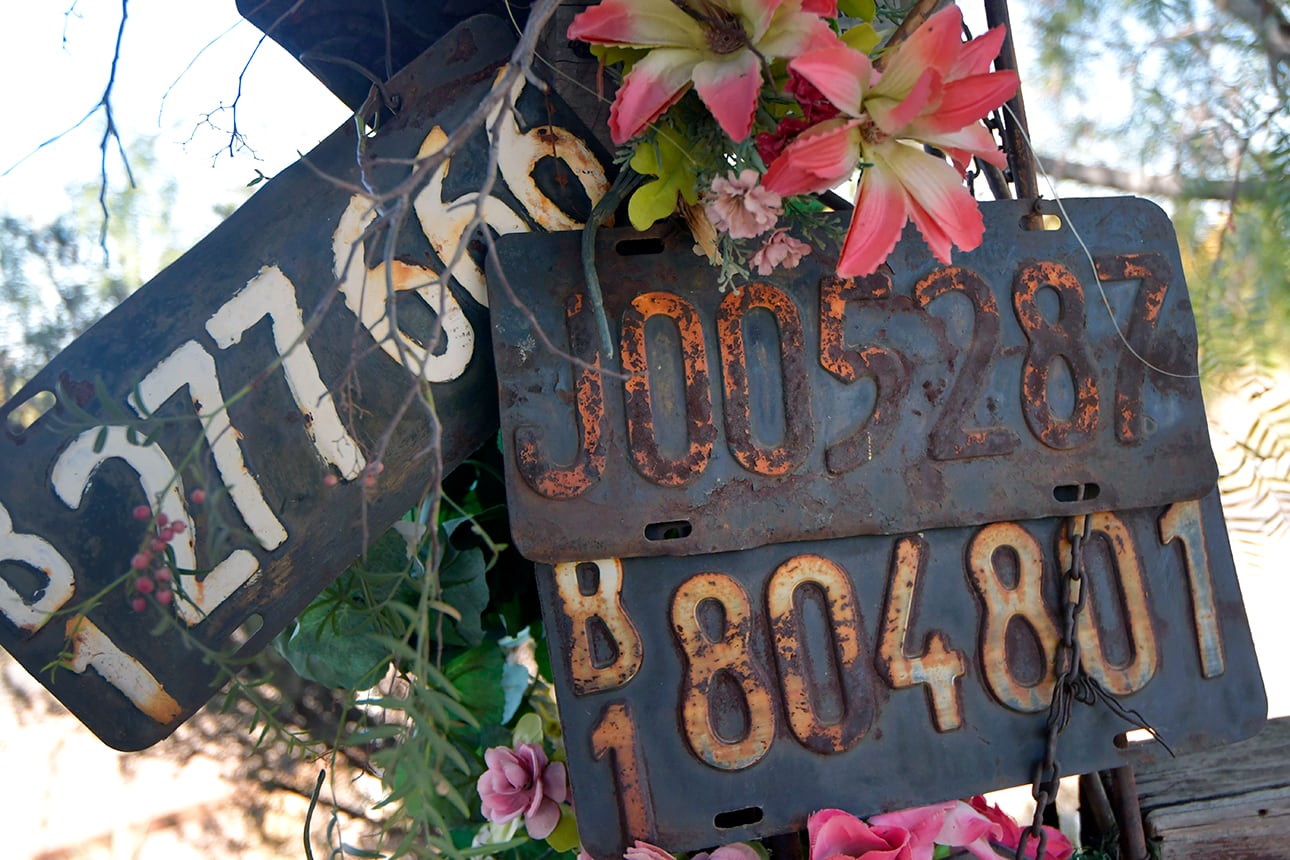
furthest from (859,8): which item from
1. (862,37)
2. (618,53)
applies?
(618,53)

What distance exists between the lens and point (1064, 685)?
833mm

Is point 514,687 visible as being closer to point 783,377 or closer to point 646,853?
point 646,853

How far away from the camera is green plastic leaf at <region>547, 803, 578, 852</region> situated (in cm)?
87

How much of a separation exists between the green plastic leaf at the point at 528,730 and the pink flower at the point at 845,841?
29cm

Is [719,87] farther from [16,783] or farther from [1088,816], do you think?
[16,783]

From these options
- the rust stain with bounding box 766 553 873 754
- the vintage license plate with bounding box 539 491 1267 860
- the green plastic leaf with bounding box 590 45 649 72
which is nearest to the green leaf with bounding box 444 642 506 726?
the vintage license plate with bounding box 539 491 1267 860

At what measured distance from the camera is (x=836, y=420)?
81cm

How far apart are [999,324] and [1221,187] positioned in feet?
1.05

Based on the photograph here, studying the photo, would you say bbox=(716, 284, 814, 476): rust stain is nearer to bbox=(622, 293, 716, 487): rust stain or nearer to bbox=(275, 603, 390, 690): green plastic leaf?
bbox=(622, 293, 716, 487): rust stain

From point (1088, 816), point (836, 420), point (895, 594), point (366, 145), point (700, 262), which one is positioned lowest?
point (1088, 816)

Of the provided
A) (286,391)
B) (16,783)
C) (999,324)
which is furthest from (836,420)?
(16,783)

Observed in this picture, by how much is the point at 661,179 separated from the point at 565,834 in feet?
1.87

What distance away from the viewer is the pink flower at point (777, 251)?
0.75 metres

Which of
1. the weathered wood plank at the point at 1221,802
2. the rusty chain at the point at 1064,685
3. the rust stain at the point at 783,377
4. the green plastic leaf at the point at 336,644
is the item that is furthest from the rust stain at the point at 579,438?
the weathered wood plank at the point at 1221,802
